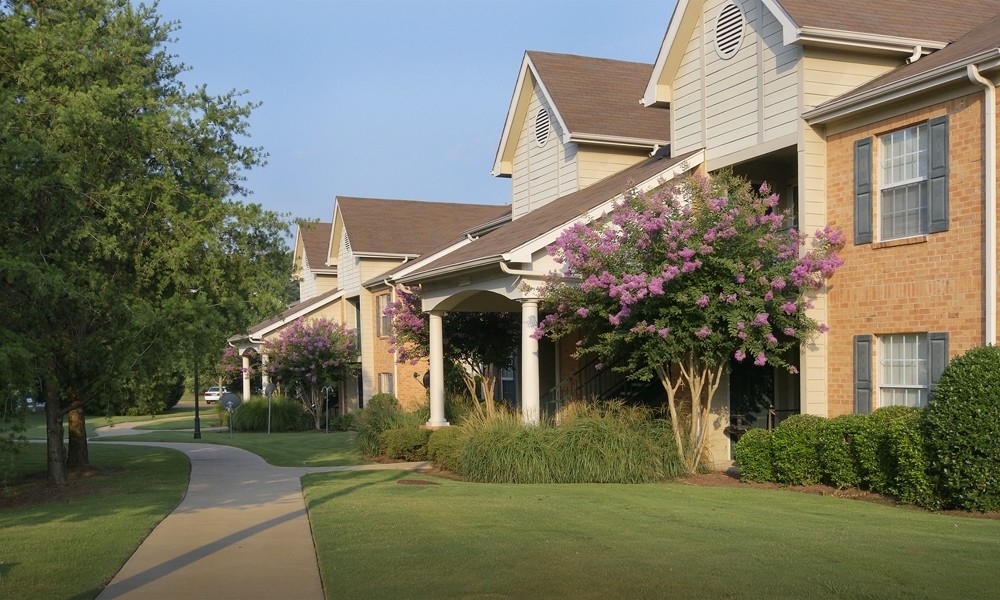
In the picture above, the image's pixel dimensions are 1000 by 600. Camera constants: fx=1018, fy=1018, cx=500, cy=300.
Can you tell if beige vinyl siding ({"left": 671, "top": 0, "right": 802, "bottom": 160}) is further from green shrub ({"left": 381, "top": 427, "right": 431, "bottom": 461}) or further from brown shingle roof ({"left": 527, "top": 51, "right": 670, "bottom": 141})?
green shrub ({"left": 381, "top": 427, "right": 431, "bottom": 461})

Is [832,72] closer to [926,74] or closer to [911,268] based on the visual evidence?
[926,74]

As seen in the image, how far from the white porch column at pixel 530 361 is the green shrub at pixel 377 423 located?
458 cm

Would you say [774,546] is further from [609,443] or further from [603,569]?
[609,443]

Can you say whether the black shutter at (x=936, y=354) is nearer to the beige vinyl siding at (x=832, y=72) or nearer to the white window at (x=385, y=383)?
the beige vinyl siding at (x=832, y=72)

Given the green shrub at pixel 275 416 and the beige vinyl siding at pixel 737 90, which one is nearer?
the beige vinyl siding at pixel 737 90

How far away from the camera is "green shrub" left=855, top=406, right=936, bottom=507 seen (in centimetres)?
1254

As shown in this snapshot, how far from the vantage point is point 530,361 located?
58.9 ft

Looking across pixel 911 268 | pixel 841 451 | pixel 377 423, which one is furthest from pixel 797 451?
pixel 377 423

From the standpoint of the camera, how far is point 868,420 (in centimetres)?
1384

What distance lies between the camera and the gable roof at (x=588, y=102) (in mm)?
22953

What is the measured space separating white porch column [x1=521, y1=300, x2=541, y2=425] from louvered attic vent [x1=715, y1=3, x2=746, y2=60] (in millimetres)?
5493

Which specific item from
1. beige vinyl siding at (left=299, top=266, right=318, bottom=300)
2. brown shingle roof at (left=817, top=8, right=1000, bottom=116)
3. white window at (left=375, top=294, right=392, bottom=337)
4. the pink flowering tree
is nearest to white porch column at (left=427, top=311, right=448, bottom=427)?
brown shingle roof at (left=817, top=8, right=1000, bottom=116)

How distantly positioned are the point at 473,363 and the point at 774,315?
1018 cm

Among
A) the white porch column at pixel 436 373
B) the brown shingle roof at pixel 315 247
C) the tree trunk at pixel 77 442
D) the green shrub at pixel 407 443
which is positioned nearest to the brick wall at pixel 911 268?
the green shrub at pixel 407 443
